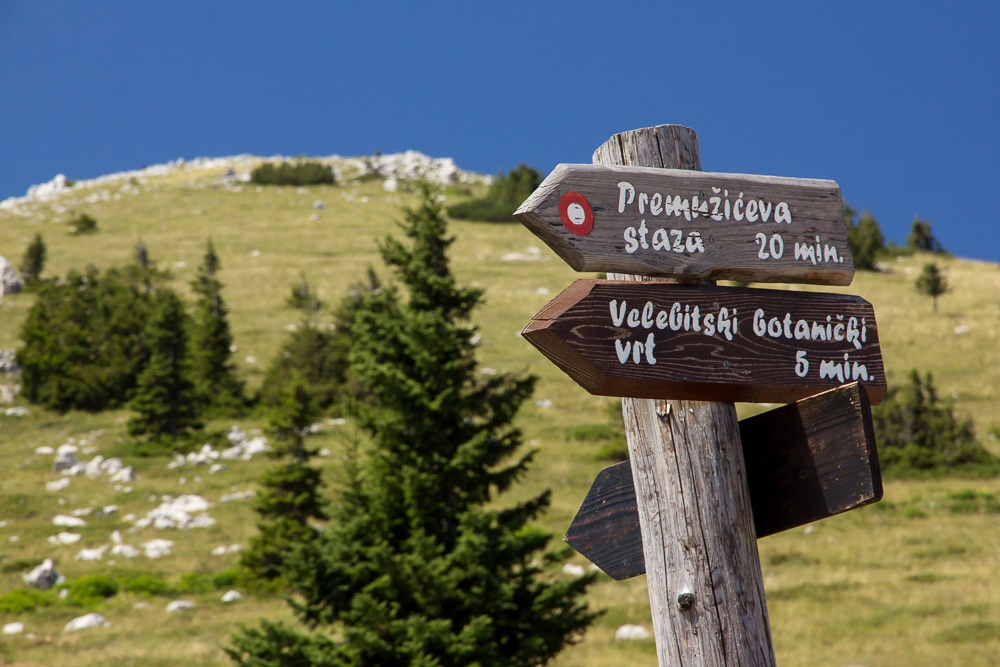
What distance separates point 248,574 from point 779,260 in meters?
15.9

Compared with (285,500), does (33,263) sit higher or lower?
higher

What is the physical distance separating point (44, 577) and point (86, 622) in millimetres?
3476

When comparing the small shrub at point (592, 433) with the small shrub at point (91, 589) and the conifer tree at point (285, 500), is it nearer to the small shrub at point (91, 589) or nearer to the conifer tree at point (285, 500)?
the conifer tree at point (285, 500)

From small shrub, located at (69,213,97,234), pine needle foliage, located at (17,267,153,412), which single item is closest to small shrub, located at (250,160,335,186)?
small shrub, located at (69,213,97,234)

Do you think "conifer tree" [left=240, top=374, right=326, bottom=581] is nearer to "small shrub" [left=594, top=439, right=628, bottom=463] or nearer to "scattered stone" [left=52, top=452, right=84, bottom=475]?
"small shrub" [left=594, top=439, right=628, bottom=463]

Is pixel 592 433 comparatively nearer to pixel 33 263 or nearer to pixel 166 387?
pixel 166 387

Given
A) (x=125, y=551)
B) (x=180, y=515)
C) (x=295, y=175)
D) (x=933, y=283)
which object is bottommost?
(x=125, y=551)

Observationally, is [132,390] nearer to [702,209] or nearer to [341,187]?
[702,209]

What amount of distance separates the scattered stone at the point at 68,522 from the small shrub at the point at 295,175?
72004mm

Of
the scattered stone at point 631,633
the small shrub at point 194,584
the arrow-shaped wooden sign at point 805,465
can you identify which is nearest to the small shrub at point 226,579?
the small shrub at point 194,584

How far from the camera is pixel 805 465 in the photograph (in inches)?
101

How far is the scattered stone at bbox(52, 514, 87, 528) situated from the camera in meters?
21.0

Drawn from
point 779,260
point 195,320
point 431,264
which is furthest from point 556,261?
point 779,260

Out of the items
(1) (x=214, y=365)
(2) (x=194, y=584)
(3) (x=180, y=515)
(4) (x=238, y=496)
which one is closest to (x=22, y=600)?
(2) (x=194, y=584)
